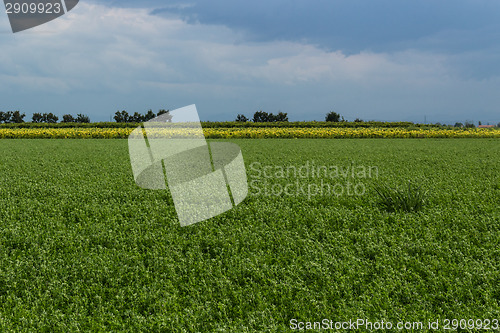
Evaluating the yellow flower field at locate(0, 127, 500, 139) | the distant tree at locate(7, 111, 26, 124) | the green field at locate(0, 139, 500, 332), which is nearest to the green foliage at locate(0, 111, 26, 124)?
the distant tree at locate(7, 111, 26, 124)

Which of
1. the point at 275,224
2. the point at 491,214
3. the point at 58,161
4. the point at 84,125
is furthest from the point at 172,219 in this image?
the point at 84,125

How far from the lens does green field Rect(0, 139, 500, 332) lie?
8.78 ft

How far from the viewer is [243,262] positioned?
338 cm

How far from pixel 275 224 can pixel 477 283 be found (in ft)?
6.85

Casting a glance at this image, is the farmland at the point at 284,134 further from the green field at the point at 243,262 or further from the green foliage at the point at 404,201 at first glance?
the green foliage at the point at 404,201

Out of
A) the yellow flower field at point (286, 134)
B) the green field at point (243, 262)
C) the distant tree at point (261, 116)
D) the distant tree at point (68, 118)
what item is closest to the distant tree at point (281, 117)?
the distant tree at point (261, 116)

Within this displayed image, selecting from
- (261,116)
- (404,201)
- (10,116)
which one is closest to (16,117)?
(10,116)

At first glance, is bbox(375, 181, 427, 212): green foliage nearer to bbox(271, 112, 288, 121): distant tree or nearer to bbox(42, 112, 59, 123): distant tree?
bbox(271, 112, 288, 121): distant tree

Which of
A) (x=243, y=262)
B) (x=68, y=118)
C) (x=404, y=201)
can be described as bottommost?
(x=243, y=262)

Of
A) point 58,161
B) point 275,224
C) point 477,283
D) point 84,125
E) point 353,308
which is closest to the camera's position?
point 353,308

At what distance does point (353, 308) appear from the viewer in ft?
8.79

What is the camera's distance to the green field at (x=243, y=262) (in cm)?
268

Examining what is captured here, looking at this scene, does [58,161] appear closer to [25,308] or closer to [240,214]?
[240,214]

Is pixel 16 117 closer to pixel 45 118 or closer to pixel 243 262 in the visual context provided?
pixel 45 118
